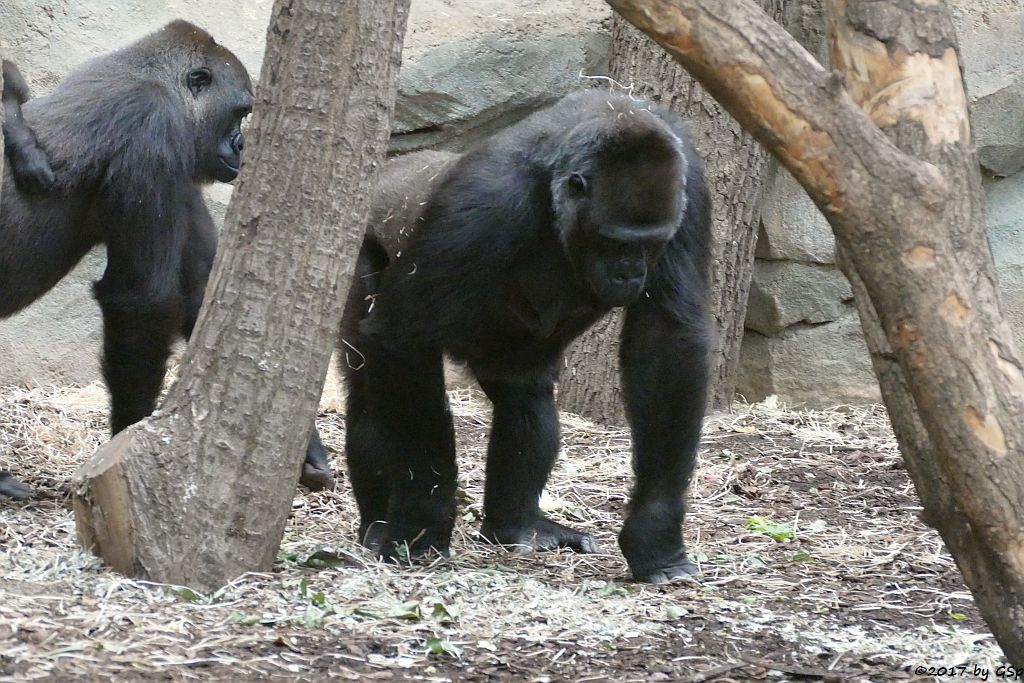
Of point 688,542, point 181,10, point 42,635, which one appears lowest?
point 42,635

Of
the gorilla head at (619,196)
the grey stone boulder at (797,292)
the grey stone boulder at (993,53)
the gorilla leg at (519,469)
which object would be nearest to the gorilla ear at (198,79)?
the gorilla leg at (519,469)

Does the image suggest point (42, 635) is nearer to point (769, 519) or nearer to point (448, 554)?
point (448, 554)

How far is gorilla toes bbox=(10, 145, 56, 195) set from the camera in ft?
14.6

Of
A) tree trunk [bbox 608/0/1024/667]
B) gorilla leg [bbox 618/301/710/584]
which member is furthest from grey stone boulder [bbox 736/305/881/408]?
tree trunk [bbox 608/0/1024/667]

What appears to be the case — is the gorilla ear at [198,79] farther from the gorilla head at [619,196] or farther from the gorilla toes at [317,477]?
the gorilla head at [619,196]

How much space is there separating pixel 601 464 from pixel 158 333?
83.8 inches

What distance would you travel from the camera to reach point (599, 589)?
3.76 meters

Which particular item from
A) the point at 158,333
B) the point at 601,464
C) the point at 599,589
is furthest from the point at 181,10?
the point at 599,589

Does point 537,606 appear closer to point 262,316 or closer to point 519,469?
point 519,469

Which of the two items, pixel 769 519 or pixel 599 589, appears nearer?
pixel 599 589

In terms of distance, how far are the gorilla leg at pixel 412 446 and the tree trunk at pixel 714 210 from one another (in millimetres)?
2283

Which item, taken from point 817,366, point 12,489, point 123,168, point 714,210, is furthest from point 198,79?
point 817,366

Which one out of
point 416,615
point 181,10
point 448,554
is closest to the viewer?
point 416,615

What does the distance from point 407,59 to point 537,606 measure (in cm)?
417
